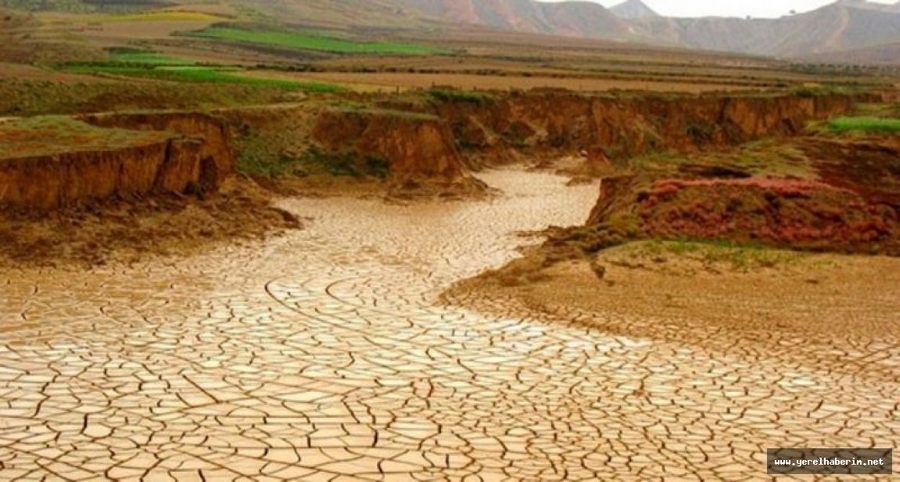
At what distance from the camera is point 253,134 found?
85.1ft

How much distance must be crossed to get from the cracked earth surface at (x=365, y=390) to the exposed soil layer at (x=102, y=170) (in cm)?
216

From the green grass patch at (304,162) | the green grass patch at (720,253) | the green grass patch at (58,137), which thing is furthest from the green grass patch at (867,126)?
the green grass patch at (58,137)

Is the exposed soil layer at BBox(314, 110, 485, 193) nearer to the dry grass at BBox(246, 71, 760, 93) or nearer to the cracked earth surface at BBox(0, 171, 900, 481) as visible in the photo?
the dry grass at BBox(246, 71, 760, 93)

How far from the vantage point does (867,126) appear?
23578 mm

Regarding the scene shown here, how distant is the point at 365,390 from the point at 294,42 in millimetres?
80297

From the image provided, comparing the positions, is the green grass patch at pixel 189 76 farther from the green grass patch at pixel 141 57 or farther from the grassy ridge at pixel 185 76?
the green grass patch at pixel 141 57

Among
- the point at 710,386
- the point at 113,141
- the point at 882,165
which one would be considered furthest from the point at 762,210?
the point at 113,141

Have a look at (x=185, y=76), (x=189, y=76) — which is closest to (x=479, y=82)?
(x=189, y=76)

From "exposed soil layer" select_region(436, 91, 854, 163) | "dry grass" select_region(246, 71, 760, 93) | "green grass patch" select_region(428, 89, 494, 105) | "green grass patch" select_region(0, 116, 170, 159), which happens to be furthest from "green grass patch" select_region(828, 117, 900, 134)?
"dry grass" select_region(246, 71, 760, 93)

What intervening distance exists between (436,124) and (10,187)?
1427 centimetres

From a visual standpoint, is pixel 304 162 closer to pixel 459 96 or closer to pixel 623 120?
pixel 459 96

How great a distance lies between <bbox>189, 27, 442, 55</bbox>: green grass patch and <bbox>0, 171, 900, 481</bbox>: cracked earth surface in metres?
69.4

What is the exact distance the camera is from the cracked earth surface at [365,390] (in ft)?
25.2

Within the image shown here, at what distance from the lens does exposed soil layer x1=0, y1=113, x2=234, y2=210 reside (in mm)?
15406
